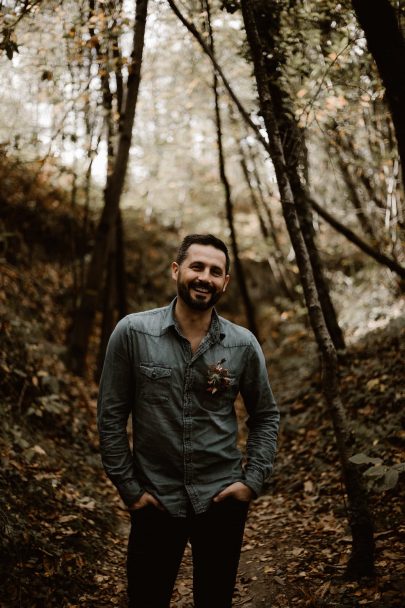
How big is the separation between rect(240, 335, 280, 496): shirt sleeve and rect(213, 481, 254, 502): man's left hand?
0.43 feet

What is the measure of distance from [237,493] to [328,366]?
1.68 meters

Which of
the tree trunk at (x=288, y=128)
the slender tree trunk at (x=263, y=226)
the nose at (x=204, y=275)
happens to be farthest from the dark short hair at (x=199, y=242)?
the slender tree trunk at (x=263, y=226)

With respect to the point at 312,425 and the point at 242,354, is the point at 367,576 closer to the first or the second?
the point at 242,354

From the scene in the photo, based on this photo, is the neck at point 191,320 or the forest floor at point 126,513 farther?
the forest floor at point 126,513

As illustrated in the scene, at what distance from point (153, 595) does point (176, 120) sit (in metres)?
13.5

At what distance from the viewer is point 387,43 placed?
3295 mm

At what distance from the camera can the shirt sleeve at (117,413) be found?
98.7 inches

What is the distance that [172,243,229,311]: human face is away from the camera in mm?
2650

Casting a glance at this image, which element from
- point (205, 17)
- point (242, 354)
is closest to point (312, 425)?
point (242, 354)

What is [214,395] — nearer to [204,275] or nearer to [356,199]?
[204,275]

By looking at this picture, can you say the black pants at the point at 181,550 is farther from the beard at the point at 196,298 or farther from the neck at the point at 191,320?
the beard at the point at 196,298

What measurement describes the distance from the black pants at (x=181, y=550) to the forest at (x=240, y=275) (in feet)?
3.21

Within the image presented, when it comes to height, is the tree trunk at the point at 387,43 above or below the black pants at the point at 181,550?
above

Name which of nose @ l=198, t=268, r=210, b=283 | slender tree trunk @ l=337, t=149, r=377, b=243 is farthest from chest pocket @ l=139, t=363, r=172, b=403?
slender tree trunk @ l=337, t=149, r=377, b=243
